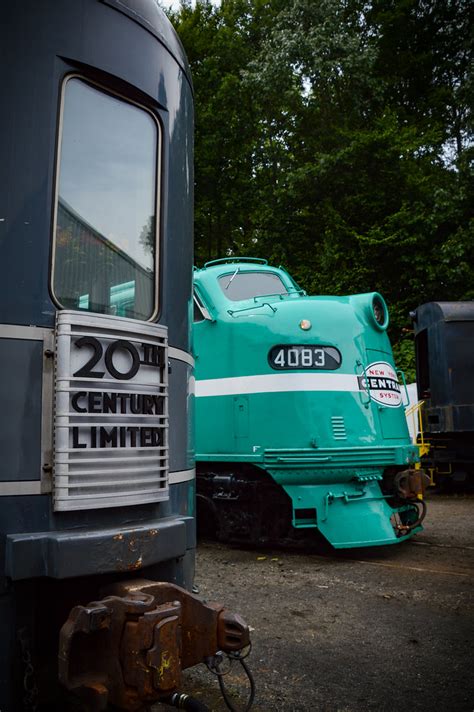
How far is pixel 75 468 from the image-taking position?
2.35m

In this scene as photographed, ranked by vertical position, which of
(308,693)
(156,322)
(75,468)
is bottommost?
(308,693)

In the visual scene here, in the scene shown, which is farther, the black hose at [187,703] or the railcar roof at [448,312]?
the railcar roof at [448,312]

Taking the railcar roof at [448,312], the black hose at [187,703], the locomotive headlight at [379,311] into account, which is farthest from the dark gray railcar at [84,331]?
the railcar roof at [448,312]

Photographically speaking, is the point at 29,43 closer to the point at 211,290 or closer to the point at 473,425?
the point at 211,290

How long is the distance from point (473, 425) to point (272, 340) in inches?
226

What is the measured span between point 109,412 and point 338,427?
3952 mm

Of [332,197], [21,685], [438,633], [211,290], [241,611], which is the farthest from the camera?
[332,197]

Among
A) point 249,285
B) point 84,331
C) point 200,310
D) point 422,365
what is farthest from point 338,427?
point 422,365

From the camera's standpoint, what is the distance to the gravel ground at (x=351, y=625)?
3.30m

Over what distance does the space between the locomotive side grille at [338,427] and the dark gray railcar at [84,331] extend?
131 inches

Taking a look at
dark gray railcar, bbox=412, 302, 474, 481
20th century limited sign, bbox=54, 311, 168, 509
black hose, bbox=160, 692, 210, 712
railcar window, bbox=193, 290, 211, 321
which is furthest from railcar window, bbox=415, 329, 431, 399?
black hose, bbox=160, 692, 210, 712

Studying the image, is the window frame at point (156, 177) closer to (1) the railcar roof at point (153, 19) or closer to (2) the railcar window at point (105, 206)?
(2) the railcar window at point (105, 206)

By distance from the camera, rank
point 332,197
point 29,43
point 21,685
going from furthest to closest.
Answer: point 332,197 < point 29,43 < point 21,685

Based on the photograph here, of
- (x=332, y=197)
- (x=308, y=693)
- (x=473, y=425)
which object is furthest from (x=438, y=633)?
(x=332, y=197)
